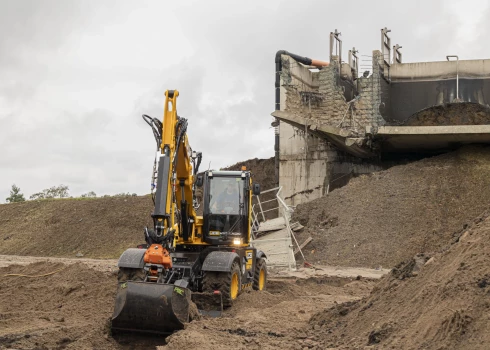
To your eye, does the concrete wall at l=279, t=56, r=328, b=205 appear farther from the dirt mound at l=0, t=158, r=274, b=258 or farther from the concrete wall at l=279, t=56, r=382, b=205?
the dirt mound at l=0, t=158, r=274, b=258

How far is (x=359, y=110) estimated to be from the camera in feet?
102

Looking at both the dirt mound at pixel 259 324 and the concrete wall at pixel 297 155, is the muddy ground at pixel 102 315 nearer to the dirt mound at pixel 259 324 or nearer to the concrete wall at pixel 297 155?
the dirt mound at pixel 259 324

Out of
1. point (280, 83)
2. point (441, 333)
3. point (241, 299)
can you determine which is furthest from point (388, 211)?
point (441, 333)

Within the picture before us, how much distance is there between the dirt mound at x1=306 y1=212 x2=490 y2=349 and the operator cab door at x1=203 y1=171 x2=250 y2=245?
388 cm

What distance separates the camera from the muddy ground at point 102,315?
994 cm

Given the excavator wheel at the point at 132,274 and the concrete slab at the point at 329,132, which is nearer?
the excavator wheel at the point at 132,274

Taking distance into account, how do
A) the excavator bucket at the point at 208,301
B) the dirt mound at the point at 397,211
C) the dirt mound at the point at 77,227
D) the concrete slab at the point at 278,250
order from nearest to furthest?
the excavator bucket at the point at 208,301 < the concrete slab at the point at 278,250 < the dirt mound at the point at 397,211 < the dirt mound at the point at 77,227

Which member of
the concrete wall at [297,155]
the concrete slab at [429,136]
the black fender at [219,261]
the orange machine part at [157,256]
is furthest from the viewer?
the concrete wall at [297,155]

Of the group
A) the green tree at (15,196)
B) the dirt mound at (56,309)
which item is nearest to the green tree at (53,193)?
the green tree at (15,196)

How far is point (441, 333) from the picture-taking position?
7527mm

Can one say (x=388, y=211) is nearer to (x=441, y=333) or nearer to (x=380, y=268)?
(x=380, y=268)

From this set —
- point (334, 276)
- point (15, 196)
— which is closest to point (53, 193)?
point (15, 196)

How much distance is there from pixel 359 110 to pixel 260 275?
16.3 m

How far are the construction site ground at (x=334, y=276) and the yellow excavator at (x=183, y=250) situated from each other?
425mm
